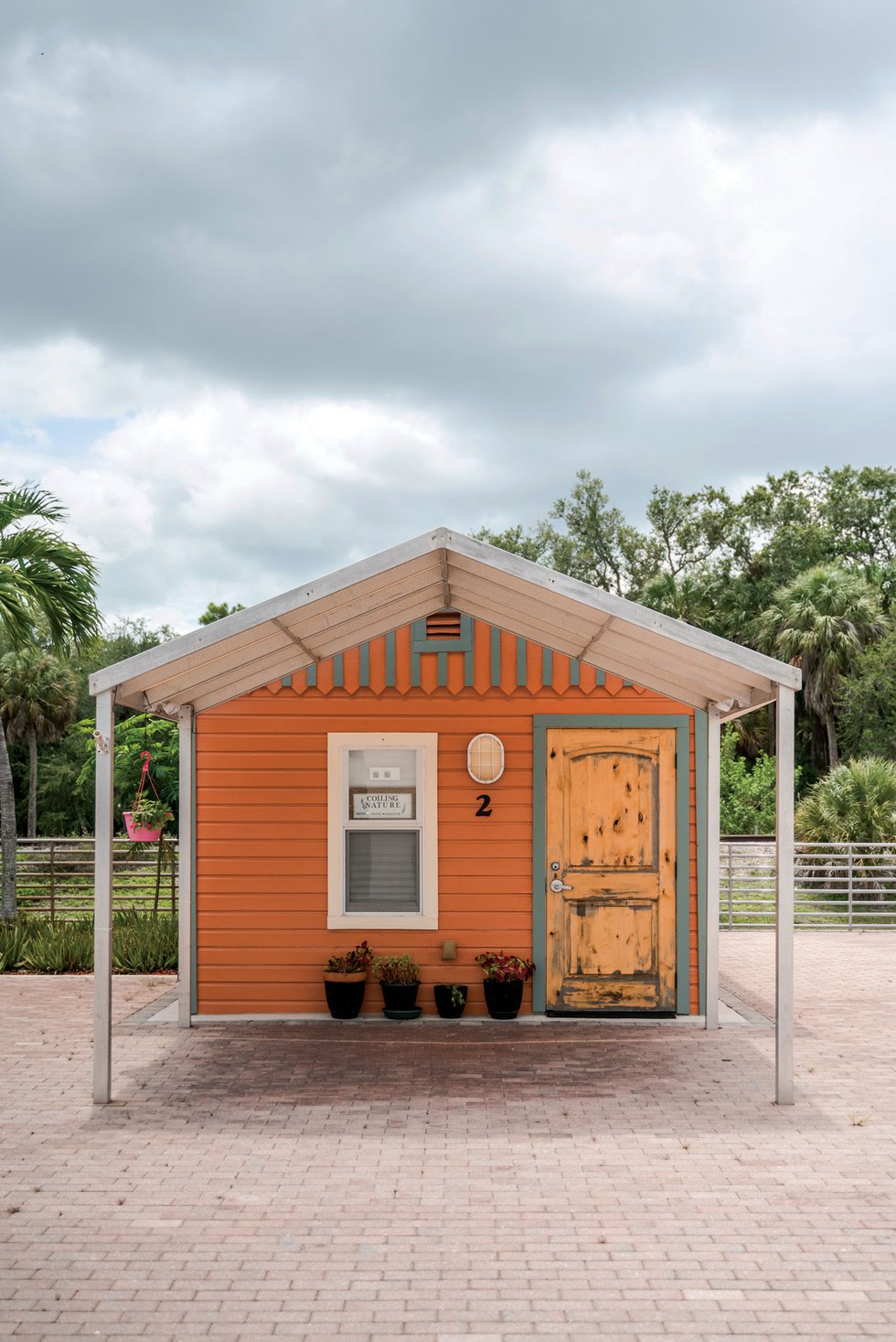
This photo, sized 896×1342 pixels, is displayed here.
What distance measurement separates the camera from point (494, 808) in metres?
8.37

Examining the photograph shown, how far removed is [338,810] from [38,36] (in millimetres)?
7190

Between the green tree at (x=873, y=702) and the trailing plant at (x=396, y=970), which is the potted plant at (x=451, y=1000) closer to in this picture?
the trailing plant at (x=396, y=970)

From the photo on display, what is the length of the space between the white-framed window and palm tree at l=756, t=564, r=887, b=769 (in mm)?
20660

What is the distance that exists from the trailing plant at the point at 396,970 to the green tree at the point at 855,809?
32.3 ft

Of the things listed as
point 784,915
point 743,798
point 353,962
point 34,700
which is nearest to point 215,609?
point 34,700

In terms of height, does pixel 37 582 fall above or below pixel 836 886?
above

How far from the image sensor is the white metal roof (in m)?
5.91

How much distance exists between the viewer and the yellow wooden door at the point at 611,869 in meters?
8.22

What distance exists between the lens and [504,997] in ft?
26.4

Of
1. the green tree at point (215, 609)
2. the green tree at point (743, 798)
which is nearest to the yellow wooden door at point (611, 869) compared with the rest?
the green tree at point (743, 798)

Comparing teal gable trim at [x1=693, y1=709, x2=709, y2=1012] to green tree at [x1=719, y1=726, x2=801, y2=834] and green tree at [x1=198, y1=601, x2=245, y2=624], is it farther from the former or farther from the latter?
green tree at [x1=198, y1=601, x2=245, y2=624]

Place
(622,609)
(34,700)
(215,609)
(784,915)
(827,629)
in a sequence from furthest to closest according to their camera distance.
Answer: (34,700) → (215,609) → (827,629) → (784,915) → (622,609)

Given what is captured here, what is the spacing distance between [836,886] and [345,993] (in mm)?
10900

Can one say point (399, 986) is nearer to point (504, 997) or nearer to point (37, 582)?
point (504, 997)
